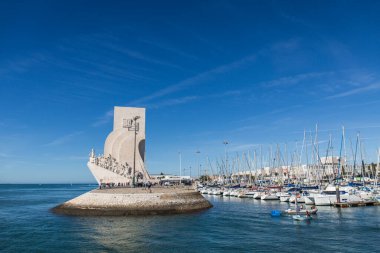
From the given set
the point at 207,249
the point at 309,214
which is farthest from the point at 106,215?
the point at 309,214

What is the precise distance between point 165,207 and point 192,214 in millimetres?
3020

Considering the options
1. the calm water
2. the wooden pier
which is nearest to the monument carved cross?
the calm water

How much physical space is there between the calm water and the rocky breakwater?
236cm

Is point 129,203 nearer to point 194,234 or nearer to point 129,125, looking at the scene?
point 194,234

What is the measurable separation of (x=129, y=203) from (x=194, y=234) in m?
12.7

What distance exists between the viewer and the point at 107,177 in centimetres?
5628

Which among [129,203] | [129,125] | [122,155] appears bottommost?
[129,203]

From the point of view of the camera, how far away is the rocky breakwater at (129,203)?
3556 cm

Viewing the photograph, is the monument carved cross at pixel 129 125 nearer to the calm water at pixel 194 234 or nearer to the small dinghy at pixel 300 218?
the calm water at pixel 194 234

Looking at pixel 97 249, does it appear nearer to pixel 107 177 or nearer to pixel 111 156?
pixel 107 177

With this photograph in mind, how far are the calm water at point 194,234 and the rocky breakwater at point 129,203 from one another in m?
2.36

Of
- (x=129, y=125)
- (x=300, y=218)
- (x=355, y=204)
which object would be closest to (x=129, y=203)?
(x=300, y=218)

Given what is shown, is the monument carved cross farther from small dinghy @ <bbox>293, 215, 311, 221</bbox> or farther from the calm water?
small dinghy @ <bbox>293, 215, 311, 221</bbox>

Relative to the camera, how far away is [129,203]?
36.0 metres
